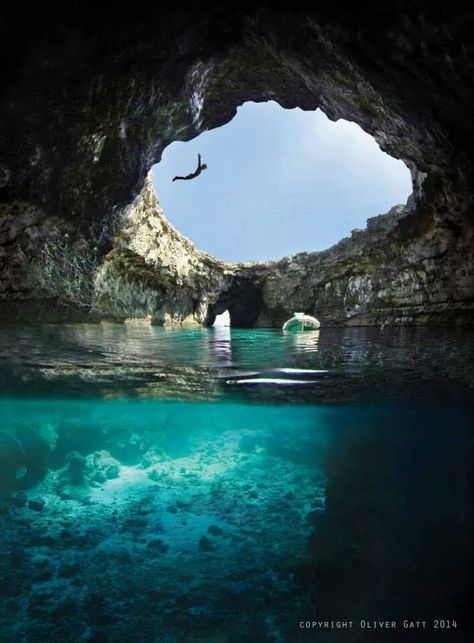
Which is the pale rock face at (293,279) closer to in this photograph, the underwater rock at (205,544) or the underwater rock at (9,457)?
the underwater rock at (9,457)

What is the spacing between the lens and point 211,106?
1384 centimetres

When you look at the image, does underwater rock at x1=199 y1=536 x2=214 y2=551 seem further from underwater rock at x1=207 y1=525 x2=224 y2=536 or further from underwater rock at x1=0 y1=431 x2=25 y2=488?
underwater rock at x1=0 y1=431 x2=25 y2=488

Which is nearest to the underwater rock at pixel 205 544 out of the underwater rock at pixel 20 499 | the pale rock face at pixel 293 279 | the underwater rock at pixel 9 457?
the underwater rock at pixel 20 499

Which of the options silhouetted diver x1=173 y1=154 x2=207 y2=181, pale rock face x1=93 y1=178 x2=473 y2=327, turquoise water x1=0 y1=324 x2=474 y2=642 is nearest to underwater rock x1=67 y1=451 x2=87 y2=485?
turquoise water x1=0 y1=324 x2=474 y2=642

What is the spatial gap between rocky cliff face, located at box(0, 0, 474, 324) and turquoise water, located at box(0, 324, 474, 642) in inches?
223

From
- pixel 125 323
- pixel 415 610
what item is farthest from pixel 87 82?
pixel 125 323

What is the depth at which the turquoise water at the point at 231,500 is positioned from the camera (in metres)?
2.75

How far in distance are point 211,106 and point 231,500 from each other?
44.0ft

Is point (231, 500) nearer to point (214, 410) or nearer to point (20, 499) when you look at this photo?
point (214, 410)

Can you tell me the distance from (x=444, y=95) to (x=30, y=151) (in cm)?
989

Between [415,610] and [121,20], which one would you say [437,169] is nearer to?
[121,20]

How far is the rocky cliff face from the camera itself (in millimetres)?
7305

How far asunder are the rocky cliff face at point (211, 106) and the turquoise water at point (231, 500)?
5665 mm

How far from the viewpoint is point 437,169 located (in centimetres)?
1285
